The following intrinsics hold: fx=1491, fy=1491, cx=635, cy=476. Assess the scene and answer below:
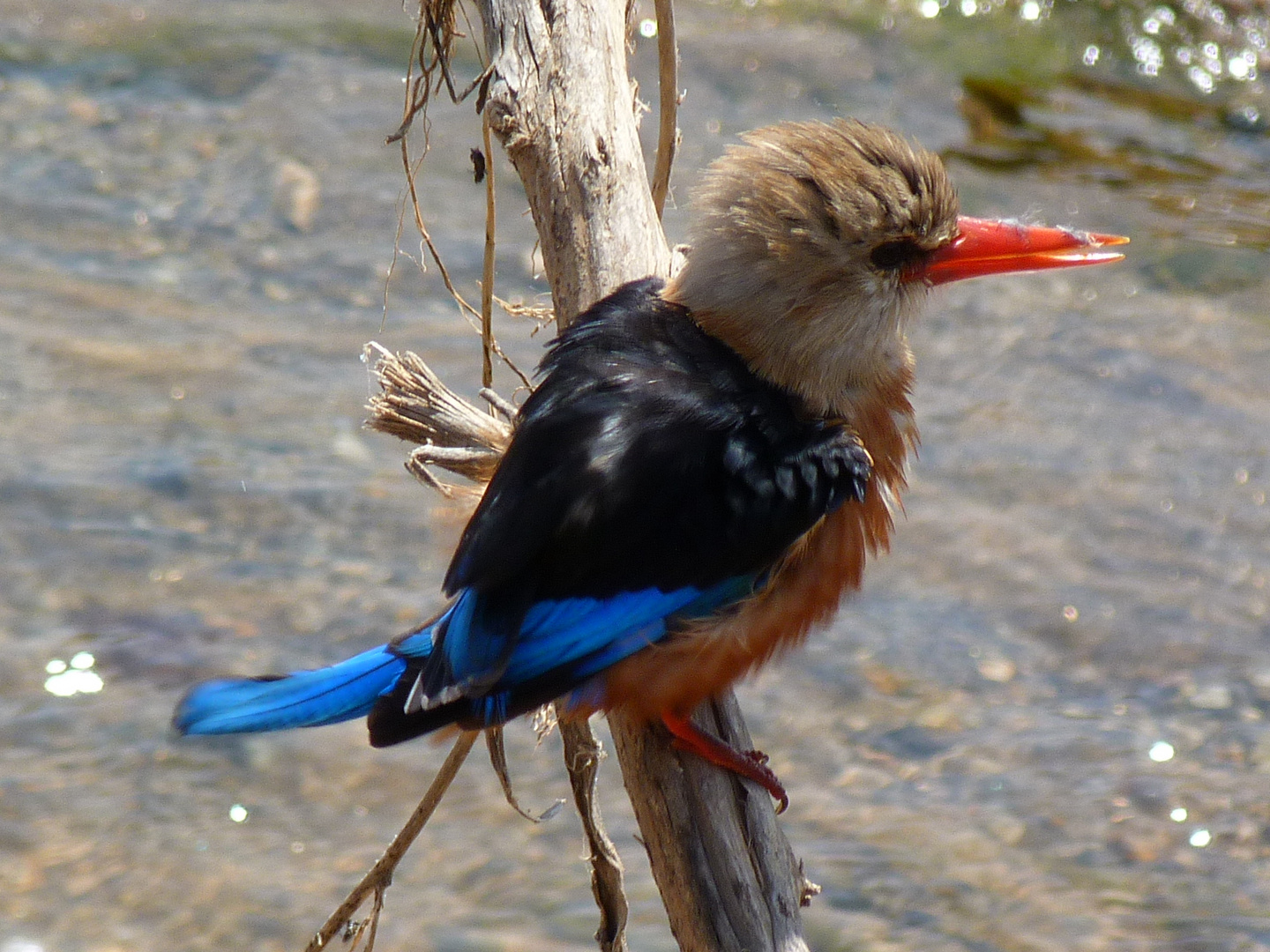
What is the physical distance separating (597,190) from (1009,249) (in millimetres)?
748

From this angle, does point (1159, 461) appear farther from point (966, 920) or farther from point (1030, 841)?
point (966, 920)

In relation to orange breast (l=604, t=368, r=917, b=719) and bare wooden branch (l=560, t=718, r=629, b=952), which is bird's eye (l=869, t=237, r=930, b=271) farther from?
bare wooden branch (l=560, t=718, r=629, b=952)

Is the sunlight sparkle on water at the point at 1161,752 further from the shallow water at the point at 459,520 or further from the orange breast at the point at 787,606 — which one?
the orange breast at the point at 787,606

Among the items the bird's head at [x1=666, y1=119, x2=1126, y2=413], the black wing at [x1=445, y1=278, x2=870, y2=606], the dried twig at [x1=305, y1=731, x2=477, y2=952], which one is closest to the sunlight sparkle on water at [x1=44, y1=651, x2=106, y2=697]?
the dried twig at [x1=305, y1=731, x2=477, y2=952]

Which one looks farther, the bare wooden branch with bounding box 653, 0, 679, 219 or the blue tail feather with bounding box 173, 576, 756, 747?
the bare wooden branch with bounding box 653, 0, 679, 219

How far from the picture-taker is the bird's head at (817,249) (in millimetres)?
2443

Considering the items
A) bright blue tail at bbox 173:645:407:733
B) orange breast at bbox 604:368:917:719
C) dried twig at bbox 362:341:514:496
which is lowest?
bright blue tail at bbox 173:645:407:733

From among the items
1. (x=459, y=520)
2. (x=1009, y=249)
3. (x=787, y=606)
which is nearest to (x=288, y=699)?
(x=459, y=520)

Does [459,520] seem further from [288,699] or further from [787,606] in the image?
[787,606]

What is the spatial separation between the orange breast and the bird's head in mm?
115

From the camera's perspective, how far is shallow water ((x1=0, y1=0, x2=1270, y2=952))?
3.66m

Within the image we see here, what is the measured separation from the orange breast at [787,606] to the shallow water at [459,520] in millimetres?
585

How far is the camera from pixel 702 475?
228cm

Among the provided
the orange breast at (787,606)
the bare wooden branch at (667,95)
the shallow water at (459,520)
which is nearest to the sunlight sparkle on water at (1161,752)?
the shallow water at (459,520)
